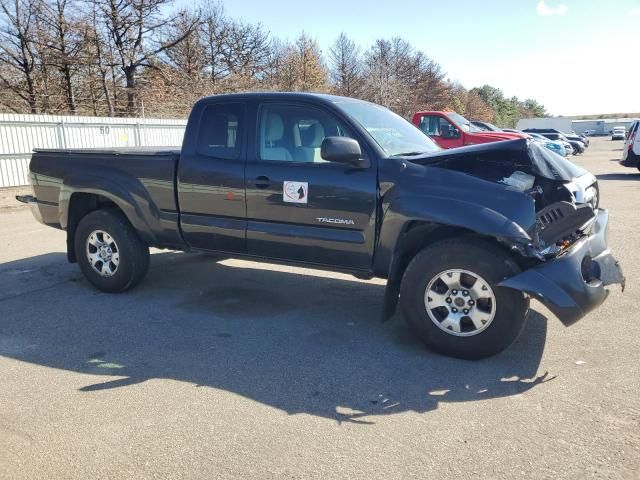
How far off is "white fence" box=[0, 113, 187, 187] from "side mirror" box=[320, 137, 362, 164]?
31.4 feet

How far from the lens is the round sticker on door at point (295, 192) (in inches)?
173

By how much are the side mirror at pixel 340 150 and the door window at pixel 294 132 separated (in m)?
0.41

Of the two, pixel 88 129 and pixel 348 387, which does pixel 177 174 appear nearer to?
pixel 348 387

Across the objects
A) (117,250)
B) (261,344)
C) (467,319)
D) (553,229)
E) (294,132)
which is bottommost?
(261,344)

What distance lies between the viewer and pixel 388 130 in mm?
4766

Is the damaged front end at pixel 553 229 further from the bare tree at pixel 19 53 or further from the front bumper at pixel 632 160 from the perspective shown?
the bare tree at pixel 19 53

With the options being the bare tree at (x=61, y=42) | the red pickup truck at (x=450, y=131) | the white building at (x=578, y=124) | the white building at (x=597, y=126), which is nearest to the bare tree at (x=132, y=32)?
the bare tree at (x=61, y=42)

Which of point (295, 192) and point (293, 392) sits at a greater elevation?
point (295, 192)

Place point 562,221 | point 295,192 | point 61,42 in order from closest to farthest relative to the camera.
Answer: point 562,221 < point 295,192 < point 61,42

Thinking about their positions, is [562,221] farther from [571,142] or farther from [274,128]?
[571,142]

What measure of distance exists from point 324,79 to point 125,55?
1862cm

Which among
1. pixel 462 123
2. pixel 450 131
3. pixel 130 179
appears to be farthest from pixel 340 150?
pixel 462 123

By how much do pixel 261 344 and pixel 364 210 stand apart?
136 centimetres

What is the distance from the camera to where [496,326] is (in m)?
3.72
